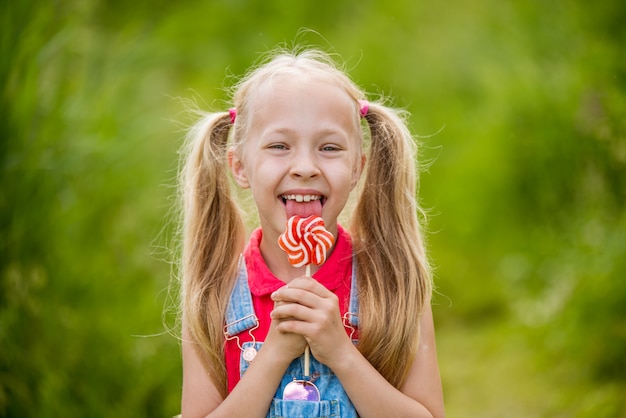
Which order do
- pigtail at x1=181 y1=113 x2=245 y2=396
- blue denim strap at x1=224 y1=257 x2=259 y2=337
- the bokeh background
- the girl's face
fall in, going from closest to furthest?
the girl's face, blue denim strap at x1=224 y1=257 x2=259 y2=337, pigtail at x1=181 y1=113 x2=245 y2=396, the bokeh background

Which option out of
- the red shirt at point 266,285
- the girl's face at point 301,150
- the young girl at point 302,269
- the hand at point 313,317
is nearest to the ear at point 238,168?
the young girl at point 302,269

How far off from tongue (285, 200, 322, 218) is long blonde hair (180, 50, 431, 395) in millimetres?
272

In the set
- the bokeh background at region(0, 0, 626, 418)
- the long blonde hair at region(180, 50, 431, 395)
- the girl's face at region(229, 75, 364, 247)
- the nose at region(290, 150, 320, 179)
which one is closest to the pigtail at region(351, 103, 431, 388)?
the long blonde hair at region(180, 50, 431, 395)

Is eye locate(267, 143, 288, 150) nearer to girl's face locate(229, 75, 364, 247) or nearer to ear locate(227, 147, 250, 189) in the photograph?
girl's face locate(229, 75, 364, 247)

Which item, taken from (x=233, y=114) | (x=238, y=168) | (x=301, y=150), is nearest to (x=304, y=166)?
(x=301, y=150)

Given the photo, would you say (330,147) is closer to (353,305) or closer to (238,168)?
(238,168)

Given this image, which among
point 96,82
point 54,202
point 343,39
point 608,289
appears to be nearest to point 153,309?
point 54,202

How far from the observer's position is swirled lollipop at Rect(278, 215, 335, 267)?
2.34 metres

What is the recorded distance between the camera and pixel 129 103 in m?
4.70

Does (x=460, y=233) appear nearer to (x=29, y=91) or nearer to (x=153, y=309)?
(x=153, y=309)

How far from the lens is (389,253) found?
2611 millimetres

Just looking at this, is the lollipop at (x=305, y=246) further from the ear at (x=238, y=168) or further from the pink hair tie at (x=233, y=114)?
the pink hair tie at (x=233, y=114)

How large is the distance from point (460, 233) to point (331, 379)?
4.07 metres

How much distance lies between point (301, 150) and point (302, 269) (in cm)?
39
